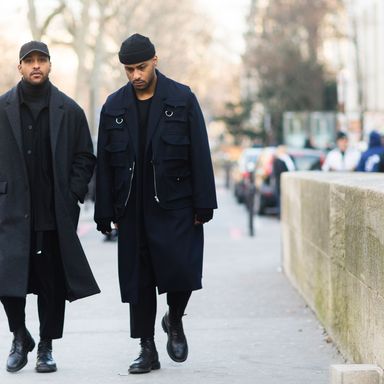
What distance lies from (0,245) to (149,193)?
87cm

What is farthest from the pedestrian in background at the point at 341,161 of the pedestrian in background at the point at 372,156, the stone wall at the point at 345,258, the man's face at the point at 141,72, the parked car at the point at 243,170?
the man's face at the point at 141,72

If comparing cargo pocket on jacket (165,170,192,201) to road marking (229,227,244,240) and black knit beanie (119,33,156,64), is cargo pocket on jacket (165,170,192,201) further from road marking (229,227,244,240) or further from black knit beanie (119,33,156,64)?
road marking (229,227,244,240)

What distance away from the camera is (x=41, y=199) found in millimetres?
7449

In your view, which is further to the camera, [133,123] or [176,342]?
[176,342]

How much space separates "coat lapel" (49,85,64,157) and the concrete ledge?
2.04 meters

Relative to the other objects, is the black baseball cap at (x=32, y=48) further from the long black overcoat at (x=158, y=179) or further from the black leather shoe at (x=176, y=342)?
the black leather shoe at (x=176, y=342)

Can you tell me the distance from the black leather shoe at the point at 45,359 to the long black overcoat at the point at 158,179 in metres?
0.58

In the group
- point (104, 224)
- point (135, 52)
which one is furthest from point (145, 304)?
point (135, 52)

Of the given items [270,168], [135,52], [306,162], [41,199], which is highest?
[135,52]

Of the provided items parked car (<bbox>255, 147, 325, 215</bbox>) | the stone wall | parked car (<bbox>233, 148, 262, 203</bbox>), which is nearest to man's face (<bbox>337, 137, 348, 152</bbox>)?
parked car (<bbox>255, 147, 325, 215</bbox>)

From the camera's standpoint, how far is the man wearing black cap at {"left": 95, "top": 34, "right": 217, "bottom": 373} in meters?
7.36

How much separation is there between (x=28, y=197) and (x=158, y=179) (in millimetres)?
722

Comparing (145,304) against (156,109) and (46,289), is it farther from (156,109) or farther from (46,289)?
(156,109)

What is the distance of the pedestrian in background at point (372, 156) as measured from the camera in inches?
645
